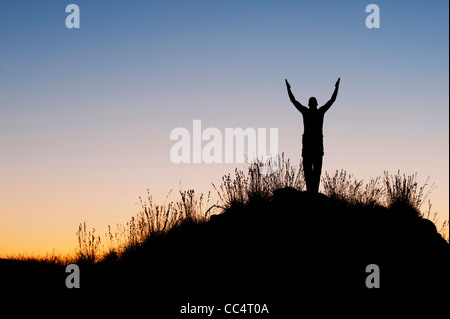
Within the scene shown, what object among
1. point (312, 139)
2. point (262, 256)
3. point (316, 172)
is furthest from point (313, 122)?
point (262, 256)

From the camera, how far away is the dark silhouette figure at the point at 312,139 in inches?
428

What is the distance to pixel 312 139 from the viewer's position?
1093 cm

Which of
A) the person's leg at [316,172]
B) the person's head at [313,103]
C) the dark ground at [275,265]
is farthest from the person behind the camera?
the person's head at [313,103]

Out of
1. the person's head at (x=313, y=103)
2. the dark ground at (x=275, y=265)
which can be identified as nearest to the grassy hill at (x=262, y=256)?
the dark ground at (x=275, y=265)

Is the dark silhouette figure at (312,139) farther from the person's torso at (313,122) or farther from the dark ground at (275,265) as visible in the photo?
the dark ground at (275,265)

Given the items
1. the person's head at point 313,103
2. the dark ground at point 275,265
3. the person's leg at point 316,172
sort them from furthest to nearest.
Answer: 1. the person's head at point 313,103
2. the person's leg at point 316,172
3. the dark ground at point 275,265

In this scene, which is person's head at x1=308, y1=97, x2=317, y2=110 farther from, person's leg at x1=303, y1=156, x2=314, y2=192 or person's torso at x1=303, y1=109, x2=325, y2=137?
person's leg at x1=303, y1=156, x2=314, y2=192

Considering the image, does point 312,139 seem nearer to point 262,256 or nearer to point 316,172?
point 316,172

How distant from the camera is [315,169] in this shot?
10.8 meters

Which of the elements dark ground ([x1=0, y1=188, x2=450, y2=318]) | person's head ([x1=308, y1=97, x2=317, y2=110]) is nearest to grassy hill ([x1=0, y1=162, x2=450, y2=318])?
dark ground ([x1=0, y1=188, x2=450, y2=318])

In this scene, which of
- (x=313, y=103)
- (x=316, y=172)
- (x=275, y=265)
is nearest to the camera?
(x=275, y=265)

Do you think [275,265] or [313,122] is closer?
[275,265]

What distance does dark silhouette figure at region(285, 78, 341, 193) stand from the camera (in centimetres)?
1087
